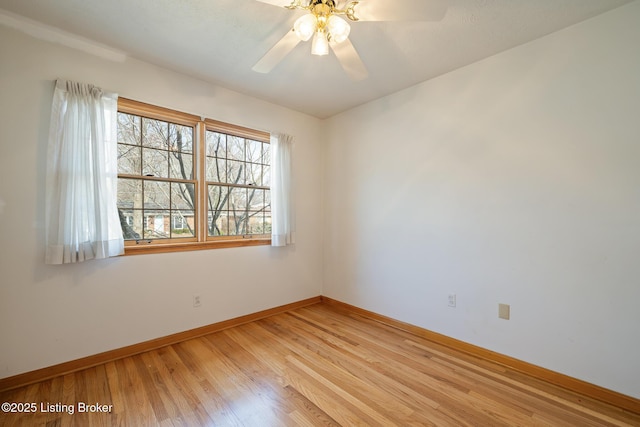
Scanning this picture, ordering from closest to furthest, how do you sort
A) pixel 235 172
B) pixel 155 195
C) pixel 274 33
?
Result: 1. pixel 274 33
2. pixel 155 195
3. pixel 235 172

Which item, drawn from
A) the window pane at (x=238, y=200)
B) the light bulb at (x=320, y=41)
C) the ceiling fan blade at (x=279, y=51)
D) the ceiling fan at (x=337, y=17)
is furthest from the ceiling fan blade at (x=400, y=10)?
the window pane at (x=238, y=200)

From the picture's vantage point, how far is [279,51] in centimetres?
174

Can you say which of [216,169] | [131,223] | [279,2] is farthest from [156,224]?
[279,2]

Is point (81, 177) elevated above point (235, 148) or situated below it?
below

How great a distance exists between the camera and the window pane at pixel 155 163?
8.11ft

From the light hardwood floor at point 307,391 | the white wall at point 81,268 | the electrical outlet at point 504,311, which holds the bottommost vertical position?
the light hardwood floor at point 307,391

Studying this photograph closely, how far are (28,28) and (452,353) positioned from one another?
426 centimetres

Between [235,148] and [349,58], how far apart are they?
5.81ft

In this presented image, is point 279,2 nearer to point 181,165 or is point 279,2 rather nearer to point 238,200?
point 181,165

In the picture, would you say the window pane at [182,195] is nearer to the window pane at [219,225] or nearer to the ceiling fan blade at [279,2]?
the window pane at [219,225]

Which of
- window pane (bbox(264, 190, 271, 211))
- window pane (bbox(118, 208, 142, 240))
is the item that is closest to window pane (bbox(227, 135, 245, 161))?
window pane (bbox(264, 190, 271, 211))

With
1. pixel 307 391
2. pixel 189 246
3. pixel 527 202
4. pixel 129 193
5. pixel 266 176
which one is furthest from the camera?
pixel 266 176

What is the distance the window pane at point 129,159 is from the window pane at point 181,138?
0.32 m

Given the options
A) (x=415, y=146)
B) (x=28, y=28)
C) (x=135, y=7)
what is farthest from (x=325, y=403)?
(x=28, y=28)
